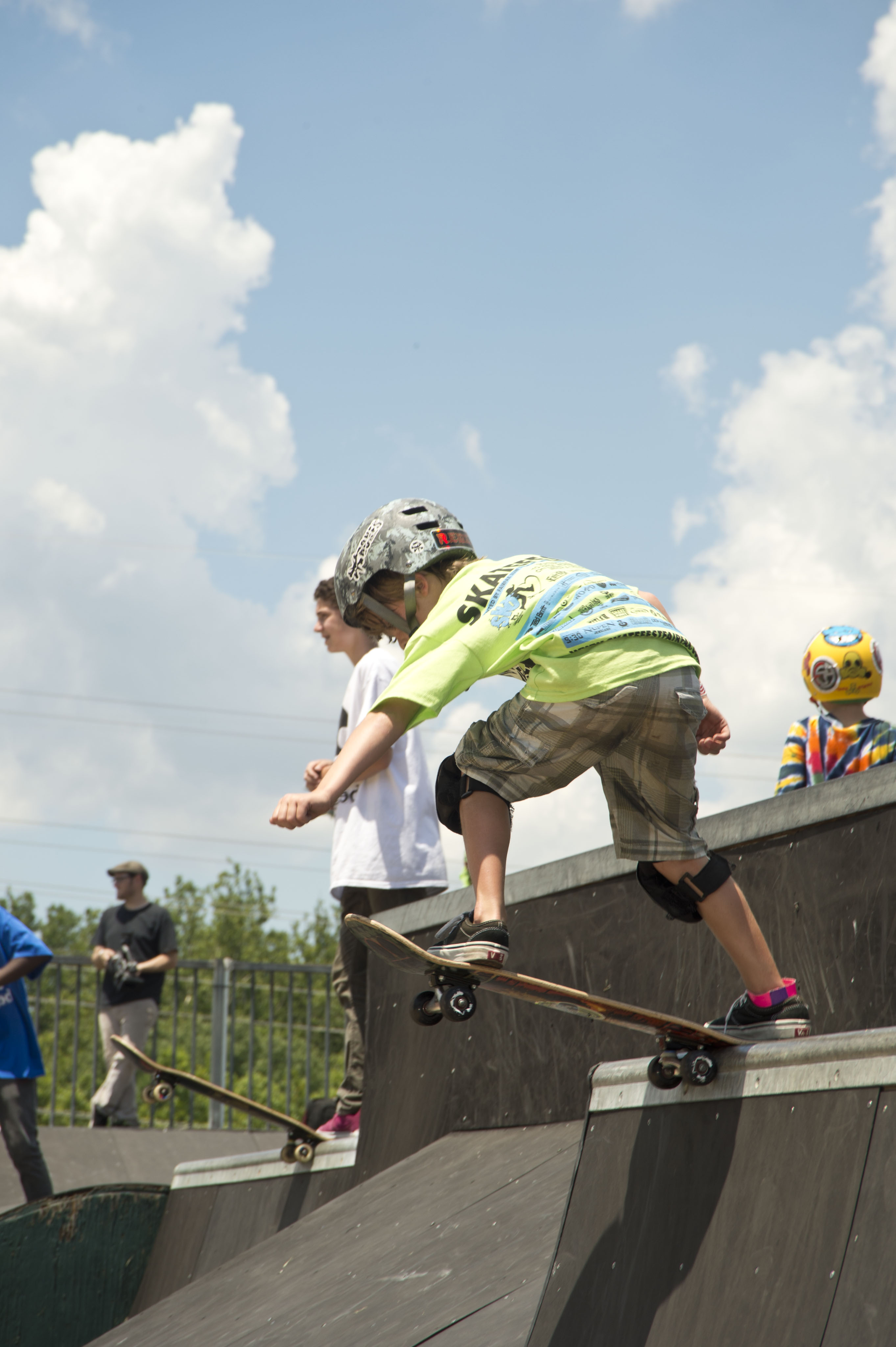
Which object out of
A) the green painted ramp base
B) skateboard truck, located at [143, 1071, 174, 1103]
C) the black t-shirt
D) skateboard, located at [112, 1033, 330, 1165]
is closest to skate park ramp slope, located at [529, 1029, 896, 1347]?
skateboard, located at [112, 1033, 330, 1165]

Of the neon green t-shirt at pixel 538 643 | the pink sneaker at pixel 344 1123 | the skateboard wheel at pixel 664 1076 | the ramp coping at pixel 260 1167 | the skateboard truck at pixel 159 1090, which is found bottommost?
the ramp coping at pixel 260 1167

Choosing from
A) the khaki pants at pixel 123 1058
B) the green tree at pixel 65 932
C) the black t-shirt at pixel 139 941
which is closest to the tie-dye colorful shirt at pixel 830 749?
the black t-shirt at pixel 139 941

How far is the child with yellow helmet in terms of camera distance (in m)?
4.70

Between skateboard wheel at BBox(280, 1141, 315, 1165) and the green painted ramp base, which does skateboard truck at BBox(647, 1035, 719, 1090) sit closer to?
skateboard wheel at BBox(280, 1141, 315, 1165)

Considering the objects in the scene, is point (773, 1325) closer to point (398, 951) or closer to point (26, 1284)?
point (398, 951)

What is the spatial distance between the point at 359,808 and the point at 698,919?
2.26 metres

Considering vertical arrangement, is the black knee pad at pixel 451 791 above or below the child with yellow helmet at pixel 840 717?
below

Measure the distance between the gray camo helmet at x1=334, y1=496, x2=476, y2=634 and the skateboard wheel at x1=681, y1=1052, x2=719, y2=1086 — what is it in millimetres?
1302

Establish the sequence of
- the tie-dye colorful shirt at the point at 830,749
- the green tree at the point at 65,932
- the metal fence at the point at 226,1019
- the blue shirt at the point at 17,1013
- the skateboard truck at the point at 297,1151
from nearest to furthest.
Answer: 1. the tie-dye colorful shirt at the point at 830,749
2. the skateboard truck at the point at 297,1151
3. the blue shirt at the point at 17,1013
4. the metal fence at the point at 226,1019
5. the green tree at the point at 65,932

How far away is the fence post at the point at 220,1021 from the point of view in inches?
442

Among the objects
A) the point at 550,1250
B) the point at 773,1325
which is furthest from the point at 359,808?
the point at 773,1325

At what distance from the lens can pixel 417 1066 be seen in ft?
15.4

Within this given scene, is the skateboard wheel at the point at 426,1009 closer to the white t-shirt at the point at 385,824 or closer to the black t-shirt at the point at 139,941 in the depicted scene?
the white t-shirt at the point at 385,824

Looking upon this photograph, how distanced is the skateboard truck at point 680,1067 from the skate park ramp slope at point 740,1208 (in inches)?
0.9
